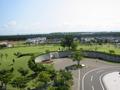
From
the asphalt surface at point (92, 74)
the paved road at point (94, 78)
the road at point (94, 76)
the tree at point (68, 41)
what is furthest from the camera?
the tree at point (68, 41)

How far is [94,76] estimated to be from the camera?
5044 cm

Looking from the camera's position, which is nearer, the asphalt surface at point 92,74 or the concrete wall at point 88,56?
the asphalt surface at point 92,74

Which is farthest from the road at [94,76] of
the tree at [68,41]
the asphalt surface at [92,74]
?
the tree at [68,41]

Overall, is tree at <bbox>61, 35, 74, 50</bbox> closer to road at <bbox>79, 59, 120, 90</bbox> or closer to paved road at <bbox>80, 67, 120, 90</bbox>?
road at <bbox>79, 59, 120, 90</bbox>

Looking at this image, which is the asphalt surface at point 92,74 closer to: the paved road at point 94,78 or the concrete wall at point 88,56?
the paved road at point 94,78

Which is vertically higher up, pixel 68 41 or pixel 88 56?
pixel 68 41

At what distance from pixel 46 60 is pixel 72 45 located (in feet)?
50.1

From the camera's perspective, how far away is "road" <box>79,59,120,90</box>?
4241 centimetres

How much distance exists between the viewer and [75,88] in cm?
4150

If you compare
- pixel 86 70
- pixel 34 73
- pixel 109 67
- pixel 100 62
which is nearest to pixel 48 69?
pixel 34 73

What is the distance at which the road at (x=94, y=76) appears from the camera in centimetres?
4241

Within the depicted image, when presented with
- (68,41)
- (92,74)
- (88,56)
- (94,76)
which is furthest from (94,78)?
Result: (68,41)

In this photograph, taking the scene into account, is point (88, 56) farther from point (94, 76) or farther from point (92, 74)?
point (94, 76)

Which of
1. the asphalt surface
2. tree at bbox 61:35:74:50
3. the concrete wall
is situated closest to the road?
the asphalt surface
